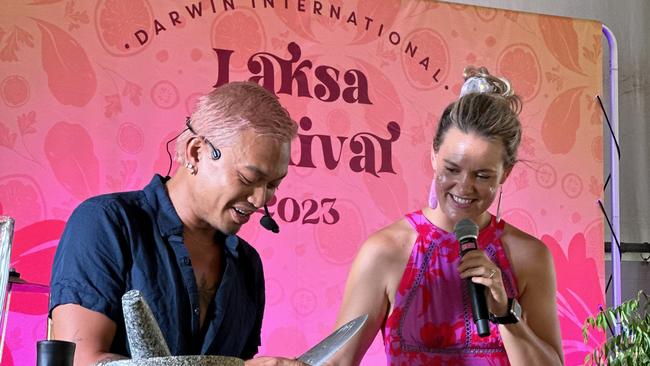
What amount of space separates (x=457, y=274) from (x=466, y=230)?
0.67 feet

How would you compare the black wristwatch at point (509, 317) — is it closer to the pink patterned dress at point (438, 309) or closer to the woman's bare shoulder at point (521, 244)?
the pink patterned dress at point (438, 309)

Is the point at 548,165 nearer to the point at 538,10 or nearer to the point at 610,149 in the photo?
the point at 610,149

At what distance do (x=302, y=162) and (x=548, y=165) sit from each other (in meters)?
1.05

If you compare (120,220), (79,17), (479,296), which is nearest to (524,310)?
(479,296)

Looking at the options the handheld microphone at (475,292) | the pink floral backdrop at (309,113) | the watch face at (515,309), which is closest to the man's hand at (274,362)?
the handheld microphone at (475,292)

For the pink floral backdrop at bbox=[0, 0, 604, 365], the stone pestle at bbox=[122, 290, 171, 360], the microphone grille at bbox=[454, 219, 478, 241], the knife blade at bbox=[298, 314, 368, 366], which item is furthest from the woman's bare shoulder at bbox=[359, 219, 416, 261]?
the stone pestle at bbox=[122, 290, 171, 360]

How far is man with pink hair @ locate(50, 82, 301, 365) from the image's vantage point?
1.54m

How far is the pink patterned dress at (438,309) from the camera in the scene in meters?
2.14

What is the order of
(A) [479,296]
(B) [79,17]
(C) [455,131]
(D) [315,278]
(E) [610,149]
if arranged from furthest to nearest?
(E) [610,149], (D) [315,278], (B) [79,17], (C) [455,131], (A) [479,296]

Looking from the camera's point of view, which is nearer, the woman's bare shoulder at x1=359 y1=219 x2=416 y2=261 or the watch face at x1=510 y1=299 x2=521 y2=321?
the watch face at x1=510 y1=299 x2=521 y2=321

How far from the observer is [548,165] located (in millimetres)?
3781

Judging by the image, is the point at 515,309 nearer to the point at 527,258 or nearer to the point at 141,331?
the point at 527,258

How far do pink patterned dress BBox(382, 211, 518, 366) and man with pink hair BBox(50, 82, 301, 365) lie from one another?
0.47 metres

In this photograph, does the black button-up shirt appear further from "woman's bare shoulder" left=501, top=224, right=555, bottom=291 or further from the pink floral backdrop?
the pink floral backdrop
